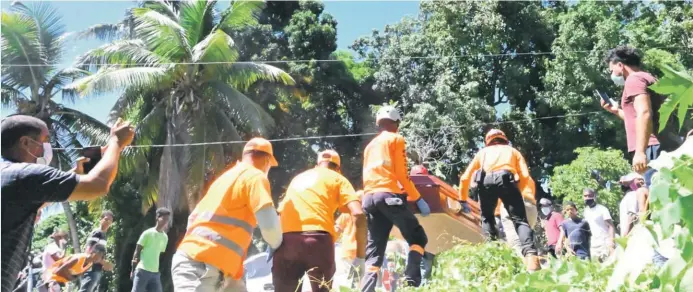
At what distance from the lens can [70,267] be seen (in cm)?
749

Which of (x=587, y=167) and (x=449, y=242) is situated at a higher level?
(x=449, y=242)

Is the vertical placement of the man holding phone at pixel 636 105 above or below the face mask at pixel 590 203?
above

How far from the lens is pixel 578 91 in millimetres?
22766

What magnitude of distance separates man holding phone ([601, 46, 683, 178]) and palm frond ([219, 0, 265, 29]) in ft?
58.6

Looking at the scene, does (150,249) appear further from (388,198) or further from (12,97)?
(12,97)

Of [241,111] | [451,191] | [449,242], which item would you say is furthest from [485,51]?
[449,242]

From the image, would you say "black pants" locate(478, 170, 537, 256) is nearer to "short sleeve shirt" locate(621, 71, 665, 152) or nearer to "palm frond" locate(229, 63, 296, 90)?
"short sleeve shirt" locate(621, 71, 665, 152)

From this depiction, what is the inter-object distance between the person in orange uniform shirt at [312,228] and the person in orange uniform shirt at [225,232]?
1.15 feet

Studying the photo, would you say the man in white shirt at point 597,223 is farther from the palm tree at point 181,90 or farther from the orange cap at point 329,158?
the palm tree at point 181,90

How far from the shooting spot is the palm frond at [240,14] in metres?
21.0

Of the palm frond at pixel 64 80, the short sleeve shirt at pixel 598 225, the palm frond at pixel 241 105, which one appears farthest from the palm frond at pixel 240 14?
the short sleeve shirt at pixel 598 225

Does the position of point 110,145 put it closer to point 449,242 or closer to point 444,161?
point 449,242

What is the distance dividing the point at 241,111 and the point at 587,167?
34.1 ft

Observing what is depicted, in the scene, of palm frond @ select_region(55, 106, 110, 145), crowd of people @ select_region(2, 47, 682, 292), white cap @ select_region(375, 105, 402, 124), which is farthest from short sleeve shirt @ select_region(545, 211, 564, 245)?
palm frond @ select_region(55, 106, 110, 145)
